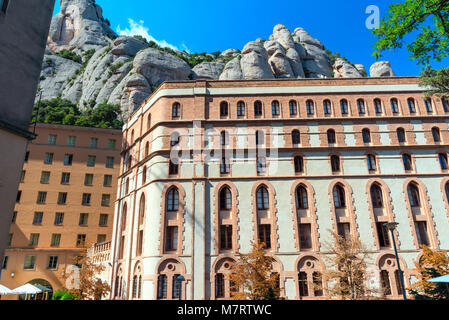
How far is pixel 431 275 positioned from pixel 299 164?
1261 cm

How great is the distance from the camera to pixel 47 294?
35.3 m

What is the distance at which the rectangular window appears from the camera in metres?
37.2

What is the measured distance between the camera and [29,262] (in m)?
36.0

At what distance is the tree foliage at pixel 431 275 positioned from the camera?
1995 centimetres

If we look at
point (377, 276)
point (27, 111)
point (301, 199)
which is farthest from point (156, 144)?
point (377, 276)

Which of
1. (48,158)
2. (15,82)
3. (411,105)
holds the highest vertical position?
(48,158)

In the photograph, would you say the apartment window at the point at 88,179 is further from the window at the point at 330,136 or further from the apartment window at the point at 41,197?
the window at the point at 330,136

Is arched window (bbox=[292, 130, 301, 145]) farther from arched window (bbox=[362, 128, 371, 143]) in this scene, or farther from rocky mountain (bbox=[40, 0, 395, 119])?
rocky mountain (bbox=[40, 0, 395, 119])

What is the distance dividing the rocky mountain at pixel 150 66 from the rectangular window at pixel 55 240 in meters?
27.4

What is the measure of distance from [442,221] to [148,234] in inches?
987

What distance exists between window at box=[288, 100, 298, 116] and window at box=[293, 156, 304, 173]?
4463mm

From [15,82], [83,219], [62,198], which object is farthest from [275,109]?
[62,198]

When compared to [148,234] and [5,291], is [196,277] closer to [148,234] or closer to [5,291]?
[148,234]

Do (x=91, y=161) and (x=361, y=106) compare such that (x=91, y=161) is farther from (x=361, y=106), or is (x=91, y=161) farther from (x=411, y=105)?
(x=411, y=105)
